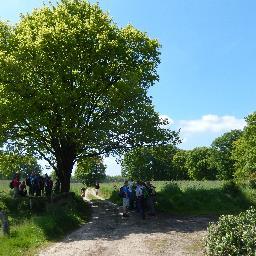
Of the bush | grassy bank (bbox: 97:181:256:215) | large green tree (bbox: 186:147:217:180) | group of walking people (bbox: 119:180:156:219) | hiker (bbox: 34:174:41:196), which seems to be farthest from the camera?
large green tree (bbox: 186:147:217:180)

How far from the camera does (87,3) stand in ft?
113

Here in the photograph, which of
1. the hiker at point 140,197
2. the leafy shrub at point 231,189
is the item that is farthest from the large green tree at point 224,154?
the hiker at point 140,197

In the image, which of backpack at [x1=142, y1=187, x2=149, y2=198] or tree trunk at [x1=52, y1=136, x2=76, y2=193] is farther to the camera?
tree trunk at [x1=52, y1=136, x2=76, y2=193]

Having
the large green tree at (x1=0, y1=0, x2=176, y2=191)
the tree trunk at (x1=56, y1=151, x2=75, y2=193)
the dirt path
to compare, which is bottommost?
the dirt path

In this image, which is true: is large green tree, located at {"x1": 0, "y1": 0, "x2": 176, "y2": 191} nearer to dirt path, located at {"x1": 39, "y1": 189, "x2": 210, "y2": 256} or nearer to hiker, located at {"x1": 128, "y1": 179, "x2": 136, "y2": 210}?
hiker, located at {"x1": 128, "y1": 179, "x2": 136, "y2": 210}

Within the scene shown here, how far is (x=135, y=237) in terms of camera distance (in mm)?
19766

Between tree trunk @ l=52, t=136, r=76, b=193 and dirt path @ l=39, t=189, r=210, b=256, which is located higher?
tree trunk @ l=52, t=136, r=76, b=193

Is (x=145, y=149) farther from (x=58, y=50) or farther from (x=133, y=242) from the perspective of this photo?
(x=133, y=242)

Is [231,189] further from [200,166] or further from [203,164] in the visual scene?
[200,166]

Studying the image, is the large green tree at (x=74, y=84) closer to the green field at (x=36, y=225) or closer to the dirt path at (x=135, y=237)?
the green field at (x=36, y=225)

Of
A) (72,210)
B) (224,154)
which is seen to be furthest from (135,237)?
(224,154)

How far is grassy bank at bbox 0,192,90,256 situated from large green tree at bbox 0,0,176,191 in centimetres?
532

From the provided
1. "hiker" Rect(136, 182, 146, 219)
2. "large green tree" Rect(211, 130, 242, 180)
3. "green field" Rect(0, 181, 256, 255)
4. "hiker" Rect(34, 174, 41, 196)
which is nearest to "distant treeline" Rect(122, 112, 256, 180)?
"large green tree" Rect(211, 130, 242, 180)

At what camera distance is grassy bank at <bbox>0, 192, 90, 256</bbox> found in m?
18.6
